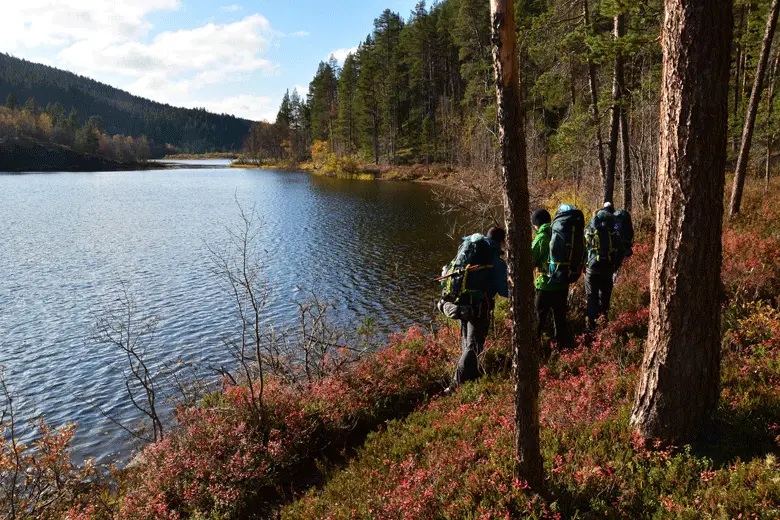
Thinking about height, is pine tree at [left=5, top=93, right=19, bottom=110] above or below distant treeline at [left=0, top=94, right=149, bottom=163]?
above

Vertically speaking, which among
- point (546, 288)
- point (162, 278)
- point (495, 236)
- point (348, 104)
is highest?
point (348, 104)

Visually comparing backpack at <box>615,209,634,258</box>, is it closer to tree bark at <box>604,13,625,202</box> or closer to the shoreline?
tree bark at <box>604,13,625,202</box>

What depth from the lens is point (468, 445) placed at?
193 inches

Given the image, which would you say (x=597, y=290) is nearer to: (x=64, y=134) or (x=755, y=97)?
(x=755, y=97)

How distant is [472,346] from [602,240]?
2845 mm

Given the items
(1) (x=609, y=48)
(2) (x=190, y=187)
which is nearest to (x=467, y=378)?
(1) (x=609, y=48)

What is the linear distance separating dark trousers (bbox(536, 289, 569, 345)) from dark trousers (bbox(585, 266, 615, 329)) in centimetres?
72

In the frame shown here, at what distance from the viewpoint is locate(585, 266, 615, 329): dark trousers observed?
7.46m

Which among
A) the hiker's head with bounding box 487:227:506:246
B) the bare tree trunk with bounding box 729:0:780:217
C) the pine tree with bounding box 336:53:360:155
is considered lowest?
the hiker's head with bounding box 487:227:506:246

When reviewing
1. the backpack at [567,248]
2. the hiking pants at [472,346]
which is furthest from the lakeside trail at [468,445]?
the backpack at [567,248]

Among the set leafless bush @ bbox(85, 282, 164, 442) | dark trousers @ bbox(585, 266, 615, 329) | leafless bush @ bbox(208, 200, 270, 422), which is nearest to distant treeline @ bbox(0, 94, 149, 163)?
leafless bush @ bbox(208, 200, 270, 422)

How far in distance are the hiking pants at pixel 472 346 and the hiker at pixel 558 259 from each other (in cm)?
104

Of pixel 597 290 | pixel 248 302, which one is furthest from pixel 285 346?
pixel 597 290

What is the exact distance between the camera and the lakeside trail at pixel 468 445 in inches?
152
